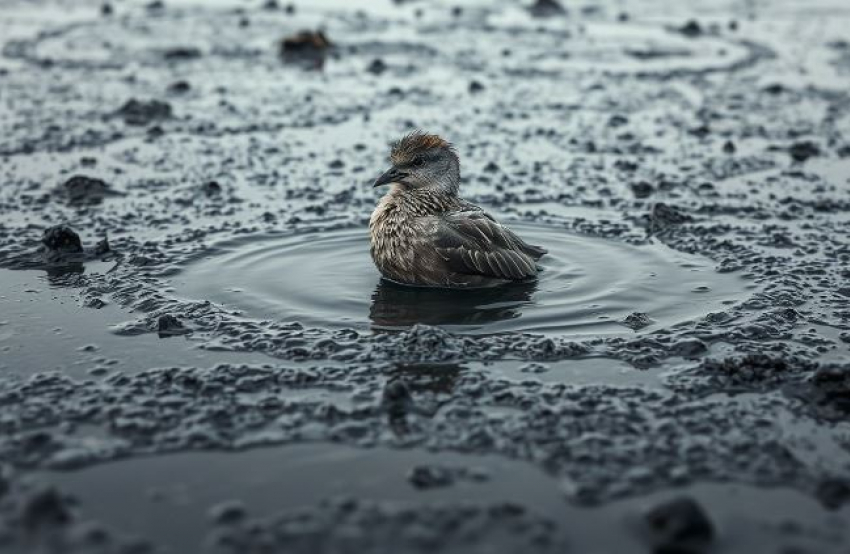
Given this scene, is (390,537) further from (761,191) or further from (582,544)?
(761,191)

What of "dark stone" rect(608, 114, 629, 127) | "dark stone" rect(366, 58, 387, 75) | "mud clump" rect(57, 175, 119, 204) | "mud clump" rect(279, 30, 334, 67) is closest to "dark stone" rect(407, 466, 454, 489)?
"mud clump" rect(57, 175, 119, 204)

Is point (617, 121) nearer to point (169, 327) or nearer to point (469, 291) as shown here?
point (469, 291)

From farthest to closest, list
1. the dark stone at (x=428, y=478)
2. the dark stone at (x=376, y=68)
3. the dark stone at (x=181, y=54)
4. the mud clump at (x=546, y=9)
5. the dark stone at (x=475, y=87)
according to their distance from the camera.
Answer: the mud clump at (x=546, y=9) → the dark stone at (x=181, y=54) → the dark stone at (x=376, y=68) → the dark stone at (x=475, y=87) → the dark stone at (x=428, y=478)

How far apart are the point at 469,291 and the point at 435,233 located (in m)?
0.58

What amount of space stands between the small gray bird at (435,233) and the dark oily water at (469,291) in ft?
0.48

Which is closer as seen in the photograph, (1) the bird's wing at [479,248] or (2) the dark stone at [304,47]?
(1) the bird's wing at [479,248]

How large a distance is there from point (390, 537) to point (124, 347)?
308 cm

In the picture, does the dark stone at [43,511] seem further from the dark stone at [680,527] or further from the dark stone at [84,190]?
the dark stone at [84,190]

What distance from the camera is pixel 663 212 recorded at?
10.5m

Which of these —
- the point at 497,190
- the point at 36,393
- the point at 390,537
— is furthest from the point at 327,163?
the point at 390,537

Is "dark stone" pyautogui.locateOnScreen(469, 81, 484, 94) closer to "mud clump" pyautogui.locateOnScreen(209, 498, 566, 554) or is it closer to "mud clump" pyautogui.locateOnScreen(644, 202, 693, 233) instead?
"mud clump" pyautogui.locateOnScreen(644, 202, 693, 233)

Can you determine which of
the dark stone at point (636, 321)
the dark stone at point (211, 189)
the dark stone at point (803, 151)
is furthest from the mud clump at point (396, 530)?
the dark stone at point (803, 151)

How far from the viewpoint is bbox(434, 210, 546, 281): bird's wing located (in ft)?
28.8

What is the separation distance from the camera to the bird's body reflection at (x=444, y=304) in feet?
26.5
